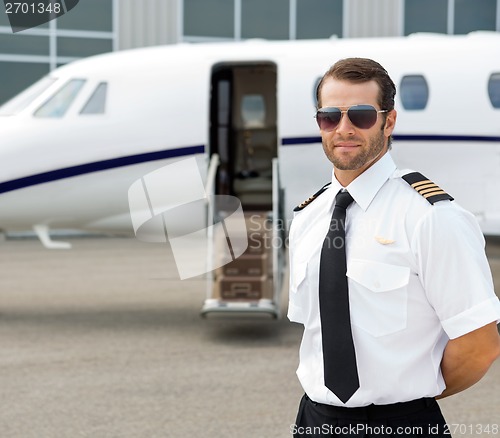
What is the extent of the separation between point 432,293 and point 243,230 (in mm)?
6241

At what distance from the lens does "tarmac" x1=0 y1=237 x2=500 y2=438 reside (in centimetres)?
466

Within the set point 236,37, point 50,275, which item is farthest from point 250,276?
point 236,37

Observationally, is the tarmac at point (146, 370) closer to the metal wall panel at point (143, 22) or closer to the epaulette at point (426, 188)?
the epaulette at point (426, 188)

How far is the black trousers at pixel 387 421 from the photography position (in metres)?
1.89

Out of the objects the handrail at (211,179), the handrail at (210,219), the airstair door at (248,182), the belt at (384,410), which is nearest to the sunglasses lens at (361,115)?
the belt at (384,410)

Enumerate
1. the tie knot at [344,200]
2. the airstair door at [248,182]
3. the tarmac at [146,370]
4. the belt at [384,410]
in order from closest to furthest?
the belt at [384,410] < the tie knot at [344,200] < the tarmac at [146,370] < the airstair door at [248,182]

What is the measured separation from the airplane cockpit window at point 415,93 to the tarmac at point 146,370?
9.92ft

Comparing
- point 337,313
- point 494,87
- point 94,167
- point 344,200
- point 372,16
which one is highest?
point 372,16

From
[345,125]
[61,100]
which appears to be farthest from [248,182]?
[345,125]

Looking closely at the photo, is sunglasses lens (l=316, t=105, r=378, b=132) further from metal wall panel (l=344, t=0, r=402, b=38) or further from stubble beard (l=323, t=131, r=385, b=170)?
metal wall panel (l=344, t=0, r=402, b=38)

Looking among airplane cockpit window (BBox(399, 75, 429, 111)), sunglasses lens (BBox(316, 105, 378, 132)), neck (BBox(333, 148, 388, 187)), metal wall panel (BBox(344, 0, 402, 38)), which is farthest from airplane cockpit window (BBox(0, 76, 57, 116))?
metal wall panel (BBox(344, 0, 402, 38))

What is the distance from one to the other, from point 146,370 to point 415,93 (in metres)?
4.72

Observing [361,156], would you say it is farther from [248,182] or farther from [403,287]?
[248,182]

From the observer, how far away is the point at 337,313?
1.92 metres
